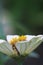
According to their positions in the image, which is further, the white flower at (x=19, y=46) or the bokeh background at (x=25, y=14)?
the bokeh background at (x=25, y=14)

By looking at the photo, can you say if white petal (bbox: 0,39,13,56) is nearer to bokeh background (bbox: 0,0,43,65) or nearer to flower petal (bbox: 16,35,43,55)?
flower petal (bbox: 16,35,43,55)

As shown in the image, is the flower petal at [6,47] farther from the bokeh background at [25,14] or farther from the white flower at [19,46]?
the bokeh background at [25,14]

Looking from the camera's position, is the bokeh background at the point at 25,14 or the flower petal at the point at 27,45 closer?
the flower petal at the point at 27,45

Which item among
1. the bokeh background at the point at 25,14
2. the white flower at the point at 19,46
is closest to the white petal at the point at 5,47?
the white flower at the point at 19,46

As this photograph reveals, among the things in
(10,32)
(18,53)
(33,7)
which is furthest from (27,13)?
(18,53)

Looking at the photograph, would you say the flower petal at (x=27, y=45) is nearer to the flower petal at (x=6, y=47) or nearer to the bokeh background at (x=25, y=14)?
the flower petal at (x=6, y=47)

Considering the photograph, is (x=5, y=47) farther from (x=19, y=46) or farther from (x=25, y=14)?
(x=25, y=14)

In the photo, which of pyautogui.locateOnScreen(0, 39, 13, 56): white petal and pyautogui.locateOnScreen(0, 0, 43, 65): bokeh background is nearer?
pyautogui.locateOnScreen(0, 39, 13, 56): white petal

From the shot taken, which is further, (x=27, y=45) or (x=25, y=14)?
(x=25, y=14)

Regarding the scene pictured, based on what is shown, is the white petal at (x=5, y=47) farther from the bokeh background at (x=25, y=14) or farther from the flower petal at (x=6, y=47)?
the bokeh background at (x=25, y=14)

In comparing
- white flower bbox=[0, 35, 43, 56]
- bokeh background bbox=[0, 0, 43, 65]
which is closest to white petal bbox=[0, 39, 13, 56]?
white flower bbox=[0, 35, 43, 56]

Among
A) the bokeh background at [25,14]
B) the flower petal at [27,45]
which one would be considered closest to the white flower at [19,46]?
the flower petal at [27,45]

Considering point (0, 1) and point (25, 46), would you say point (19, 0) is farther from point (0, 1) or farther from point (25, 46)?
point (25, 46)

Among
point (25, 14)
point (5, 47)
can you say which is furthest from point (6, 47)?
point (25, 14)
